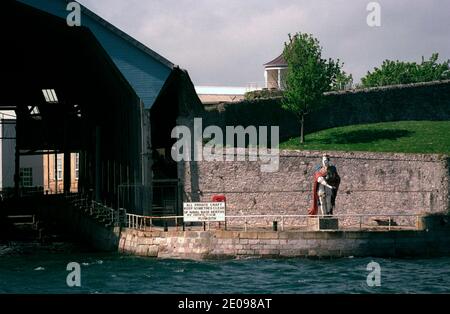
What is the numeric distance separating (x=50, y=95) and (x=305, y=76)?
20448 millimetres

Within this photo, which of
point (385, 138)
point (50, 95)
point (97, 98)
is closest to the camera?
point (97, 98)

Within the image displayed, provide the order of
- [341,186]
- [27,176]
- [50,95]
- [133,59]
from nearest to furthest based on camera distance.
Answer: [133,59] → [341,186] → [50,95] → [27,176]

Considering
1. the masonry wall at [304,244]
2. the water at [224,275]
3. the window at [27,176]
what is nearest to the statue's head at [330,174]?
the masonry wall at [304,244]

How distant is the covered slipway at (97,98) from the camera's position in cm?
5884

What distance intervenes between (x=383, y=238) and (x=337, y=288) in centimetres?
1066

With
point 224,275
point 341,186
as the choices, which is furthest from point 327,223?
point 341,186

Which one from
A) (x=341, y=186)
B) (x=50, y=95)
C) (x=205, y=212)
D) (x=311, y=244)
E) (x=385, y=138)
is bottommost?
(x=311, y=244)

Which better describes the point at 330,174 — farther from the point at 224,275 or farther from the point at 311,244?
the point at 224,275

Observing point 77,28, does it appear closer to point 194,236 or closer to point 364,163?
point 194,236

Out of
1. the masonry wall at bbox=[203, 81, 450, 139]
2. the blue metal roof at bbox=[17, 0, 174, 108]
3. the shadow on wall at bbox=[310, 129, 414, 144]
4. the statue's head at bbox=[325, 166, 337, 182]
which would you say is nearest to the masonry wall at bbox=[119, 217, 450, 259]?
the statue's head at bbox=[325, 166, 337, 182]

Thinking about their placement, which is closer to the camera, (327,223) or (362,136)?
(327,223)

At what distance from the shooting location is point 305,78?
81.8 metres

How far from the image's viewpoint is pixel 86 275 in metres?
46.5
